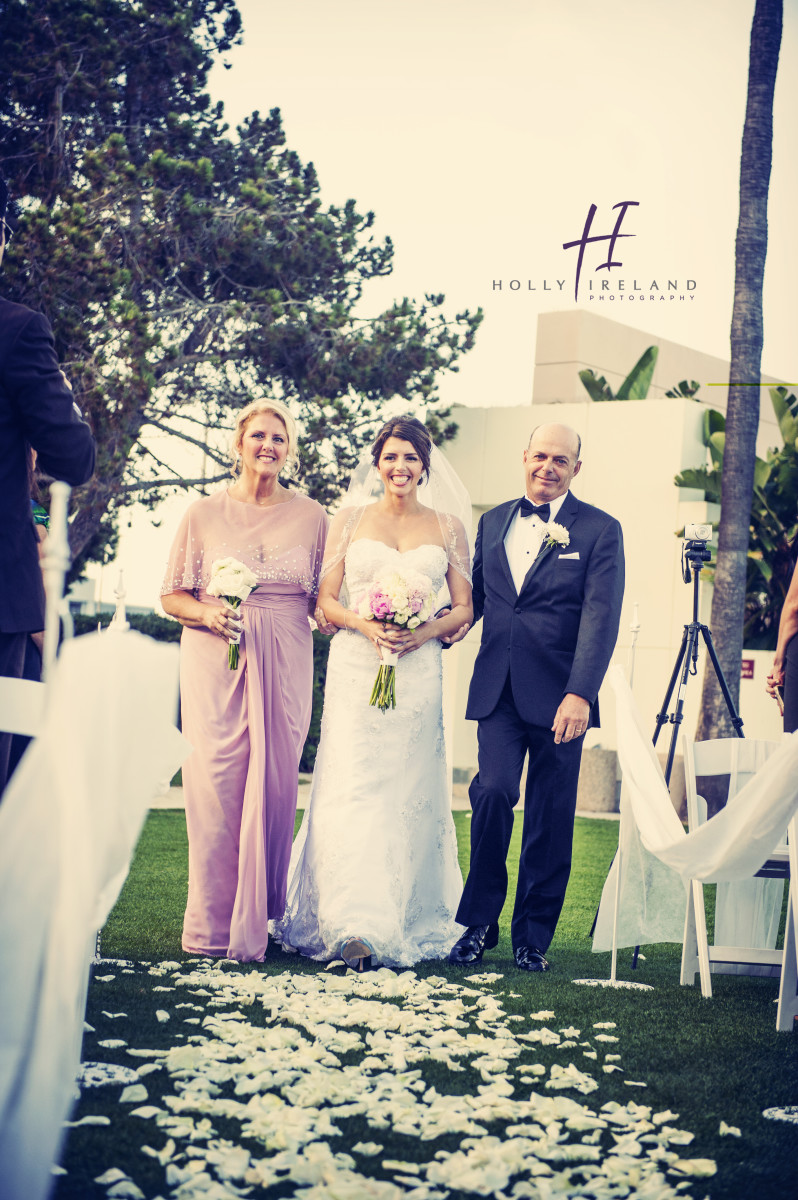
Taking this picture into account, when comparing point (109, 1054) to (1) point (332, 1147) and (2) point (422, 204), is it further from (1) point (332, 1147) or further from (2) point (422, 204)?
(2) point (422, 204)

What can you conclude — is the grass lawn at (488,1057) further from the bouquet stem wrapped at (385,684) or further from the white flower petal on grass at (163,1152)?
the bouquet stem wrapped at (385,684)

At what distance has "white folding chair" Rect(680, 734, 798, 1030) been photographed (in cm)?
485

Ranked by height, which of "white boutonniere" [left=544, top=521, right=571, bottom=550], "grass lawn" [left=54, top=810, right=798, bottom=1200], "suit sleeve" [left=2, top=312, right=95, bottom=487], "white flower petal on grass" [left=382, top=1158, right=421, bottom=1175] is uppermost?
"white boutonniere" [left=544, top=521, right=571, bottom=550]

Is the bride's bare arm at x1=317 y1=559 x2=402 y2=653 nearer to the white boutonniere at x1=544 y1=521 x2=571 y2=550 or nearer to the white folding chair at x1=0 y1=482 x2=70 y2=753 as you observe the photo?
the white boutonniere at x1=544 y1=521 x2=571 y2=550

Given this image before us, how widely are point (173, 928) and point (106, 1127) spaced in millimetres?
2878

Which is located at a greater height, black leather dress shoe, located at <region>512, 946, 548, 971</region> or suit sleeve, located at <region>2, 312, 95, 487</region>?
suit sleeve, located at <region>2, 312, 95, 487</region>

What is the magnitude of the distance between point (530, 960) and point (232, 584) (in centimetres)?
199

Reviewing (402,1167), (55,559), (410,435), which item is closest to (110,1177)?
(402,1167)

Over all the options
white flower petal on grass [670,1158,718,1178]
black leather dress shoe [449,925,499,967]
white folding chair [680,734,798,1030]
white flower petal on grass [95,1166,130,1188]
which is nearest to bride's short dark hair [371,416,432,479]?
white folding chair [680,734,798,1030]

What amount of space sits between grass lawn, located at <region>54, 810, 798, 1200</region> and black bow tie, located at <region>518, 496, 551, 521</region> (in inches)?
75.9

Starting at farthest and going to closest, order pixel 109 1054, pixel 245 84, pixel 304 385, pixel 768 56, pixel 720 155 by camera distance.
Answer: pixel 245 84
pixel 304 385
pixel 720 155
pixel 768 56
pixel 109 1054

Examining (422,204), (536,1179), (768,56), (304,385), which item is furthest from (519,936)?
(422,204)

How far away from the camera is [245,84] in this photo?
17.8m

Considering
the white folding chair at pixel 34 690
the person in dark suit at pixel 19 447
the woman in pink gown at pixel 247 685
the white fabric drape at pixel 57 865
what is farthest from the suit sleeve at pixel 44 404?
the woman in pink gown at pixel 247 685
